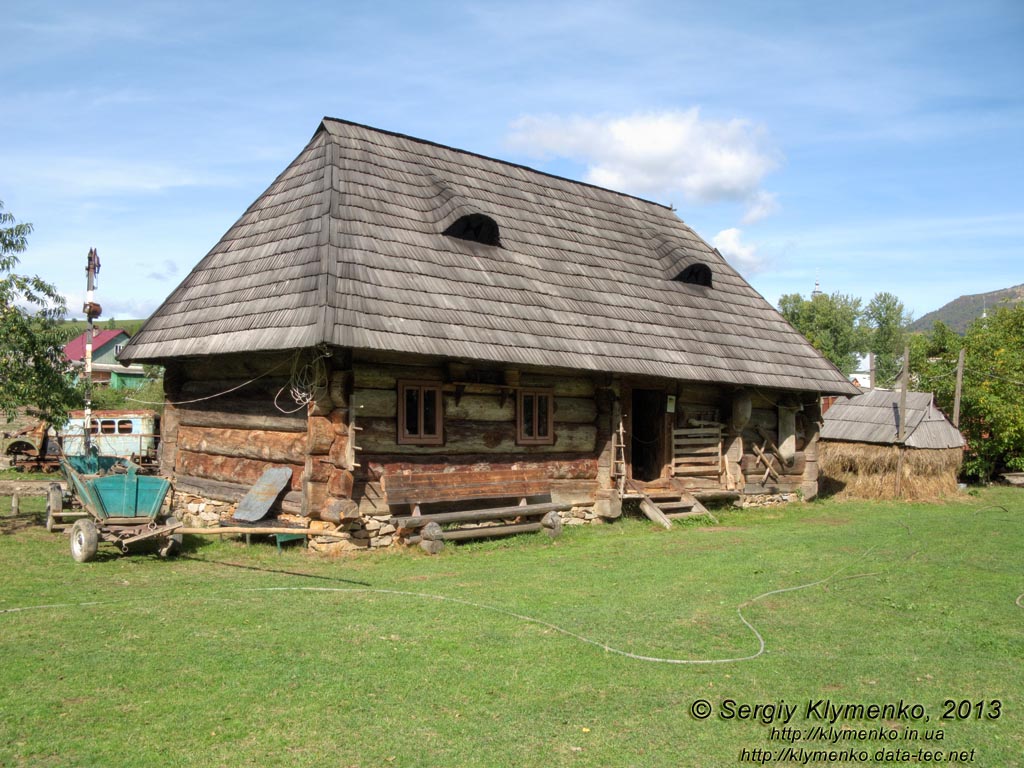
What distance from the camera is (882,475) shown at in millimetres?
20641

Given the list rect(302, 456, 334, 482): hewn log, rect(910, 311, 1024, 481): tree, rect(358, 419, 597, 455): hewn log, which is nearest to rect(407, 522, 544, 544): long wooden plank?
rect(358, 419, 597, 455): hewn log

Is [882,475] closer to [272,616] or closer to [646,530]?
[646,530]

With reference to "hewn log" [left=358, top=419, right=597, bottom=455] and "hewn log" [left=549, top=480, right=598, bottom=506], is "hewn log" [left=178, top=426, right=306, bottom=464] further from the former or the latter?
"hewn log" [left=549, top=480, right=598, bottom=506]

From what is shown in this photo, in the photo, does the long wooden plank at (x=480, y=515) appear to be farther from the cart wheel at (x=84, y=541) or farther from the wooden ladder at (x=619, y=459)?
the cart wheel at (x=84, y=541)

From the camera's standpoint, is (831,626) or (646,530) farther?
(646,530)

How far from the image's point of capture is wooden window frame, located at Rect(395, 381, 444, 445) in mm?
11750

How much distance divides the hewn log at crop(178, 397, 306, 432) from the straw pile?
14109mm

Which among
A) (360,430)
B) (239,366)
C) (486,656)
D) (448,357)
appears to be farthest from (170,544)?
(486,656)

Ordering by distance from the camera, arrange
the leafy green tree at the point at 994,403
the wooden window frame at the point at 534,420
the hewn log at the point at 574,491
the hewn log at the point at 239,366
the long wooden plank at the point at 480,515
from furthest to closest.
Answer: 1. the leafy green tree at the point at 994,403
2. the hewn log at the point at 574,491
3. the wooden window frame at the point at 534,420
4. the hewn log at the point at 239,366
5. the long wooden plank at the point at 480,515

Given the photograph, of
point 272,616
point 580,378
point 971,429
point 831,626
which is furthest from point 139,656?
point 971,429

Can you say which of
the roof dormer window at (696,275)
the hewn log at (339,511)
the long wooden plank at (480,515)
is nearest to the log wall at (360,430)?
the hewn log at (339,511)

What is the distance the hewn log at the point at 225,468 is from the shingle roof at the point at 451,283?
184 cm

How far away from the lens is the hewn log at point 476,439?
454 inches

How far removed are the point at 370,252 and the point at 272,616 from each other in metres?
6.26
